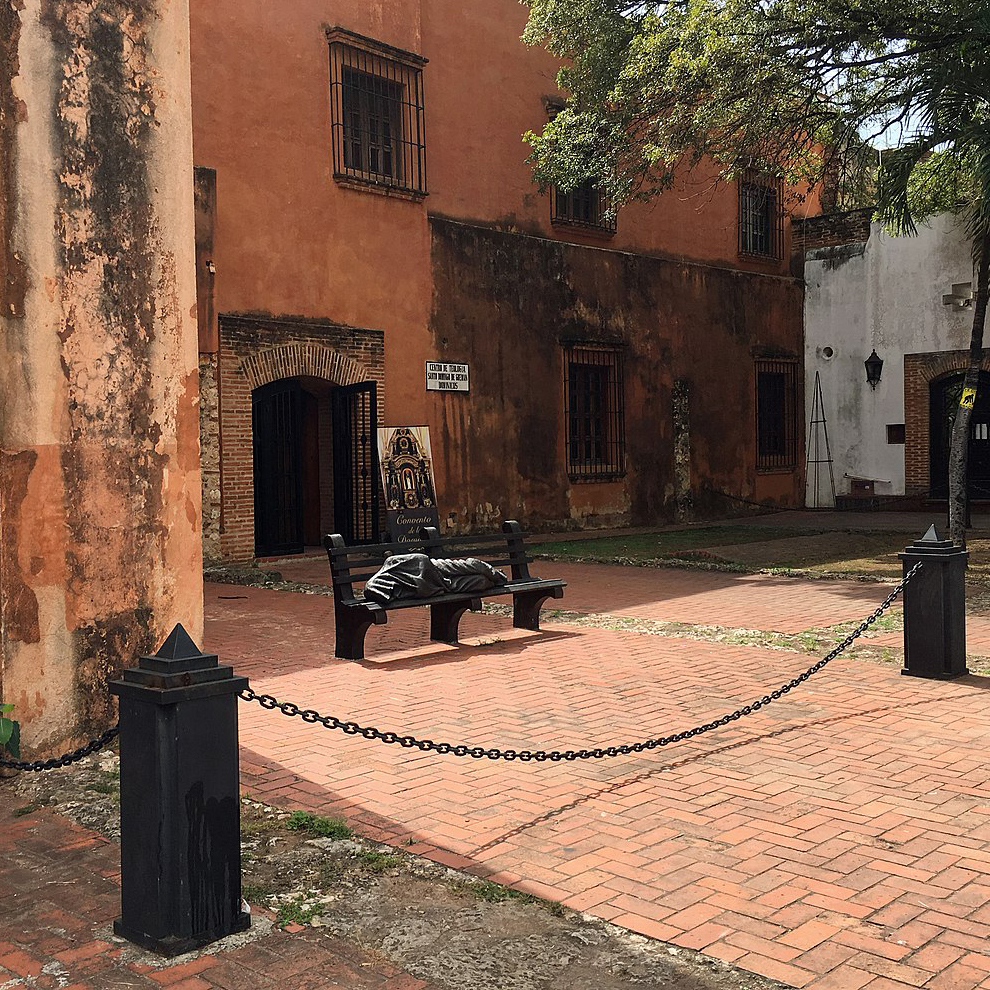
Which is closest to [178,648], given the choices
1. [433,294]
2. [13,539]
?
[13,539]

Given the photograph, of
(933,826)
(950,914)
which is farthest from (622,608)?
(950,914)

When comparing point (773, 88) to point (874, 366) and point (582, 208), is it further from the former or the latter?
point (874, 366)

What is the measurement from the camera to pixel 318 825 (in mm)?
3996

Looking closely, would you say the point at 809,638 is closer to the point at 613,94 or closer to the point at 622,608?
the point at 622,608

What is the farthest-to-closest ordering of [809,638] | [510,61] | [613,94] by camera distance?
1. [510,61]
2. [613,94]
3. [809,638]

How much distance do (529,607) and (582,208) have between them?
36.9 feet

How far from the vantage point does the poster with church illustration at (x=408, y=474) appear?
13.7 meters

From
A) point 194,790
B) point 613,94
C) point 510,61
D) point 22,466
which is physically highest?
point 510,61

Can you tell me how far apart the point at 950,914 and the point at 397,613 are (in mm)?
6658

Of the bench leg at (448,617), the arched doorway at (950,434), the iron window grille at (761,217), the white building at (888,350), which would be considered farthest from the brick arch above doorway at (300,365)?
the arched doorway at (950,434)

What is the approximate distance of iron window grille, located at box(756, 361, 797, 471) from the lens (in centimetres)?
2155

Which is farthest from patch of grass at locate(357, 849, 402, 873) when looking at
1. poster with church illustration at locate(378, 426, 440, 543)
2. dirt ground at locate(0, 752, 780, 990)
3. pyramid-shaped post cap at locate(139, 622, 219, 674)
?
poster with church illustration at locate(378, 426, 440, 543)

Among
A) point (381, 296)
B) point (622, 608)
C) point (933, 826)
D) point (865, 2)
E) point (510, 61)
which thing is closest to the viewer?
point (933, 826)

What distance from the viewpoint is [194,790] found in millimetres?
3078
